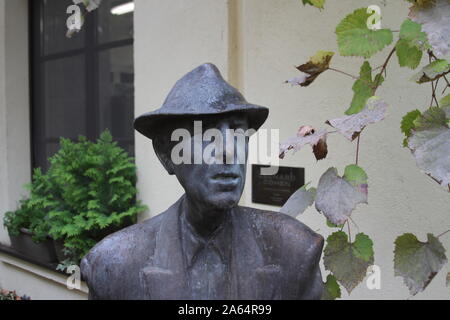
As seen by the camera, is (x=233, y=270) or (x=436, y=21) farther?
(x=233, y=270)

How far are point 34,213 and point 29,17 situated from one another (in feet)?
6.43

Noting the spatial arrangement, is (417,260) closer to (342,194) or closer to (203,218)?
(342,194)

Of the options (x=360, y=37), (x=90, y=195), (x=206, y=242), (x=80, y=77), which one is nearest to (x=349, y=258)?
(x=206, y=242)

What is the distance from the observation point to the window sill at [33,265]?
13.5ft

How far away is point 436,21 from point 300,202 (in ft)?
2.30

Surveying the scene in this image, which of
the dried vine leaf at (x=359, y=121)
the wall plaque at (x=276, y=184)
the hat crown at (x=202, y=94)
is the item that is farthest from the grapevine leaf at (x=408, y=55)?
the wall plaque at (x=276, y=184)

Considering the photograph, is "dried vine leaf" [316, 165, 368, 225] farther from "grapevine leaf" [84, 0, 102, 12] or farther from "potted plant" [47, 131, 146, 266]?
"potted plant" [47, 131, 146, 266]

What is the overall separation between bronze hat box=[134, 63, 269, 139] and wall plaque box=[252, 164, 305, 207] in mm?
1328

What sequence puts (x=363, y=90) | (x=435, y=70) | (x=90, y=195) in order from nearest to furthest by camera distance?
(x=435, y=70), (x=363, y=90), (x=90, y=195)

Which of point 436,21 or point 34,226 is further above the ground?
point 436,21

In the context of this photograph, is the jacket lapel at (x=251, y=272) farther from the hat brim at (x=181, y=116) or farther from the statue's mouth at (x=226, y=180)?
the hat brim at (x=181, y=116)

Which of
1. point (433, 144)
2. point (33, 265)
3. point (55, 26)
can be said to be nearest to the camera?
point (433, 144)

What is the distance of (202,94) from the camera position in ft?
4.55

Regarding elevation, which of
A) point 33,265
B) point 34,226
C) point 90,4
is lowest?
point 33,265
